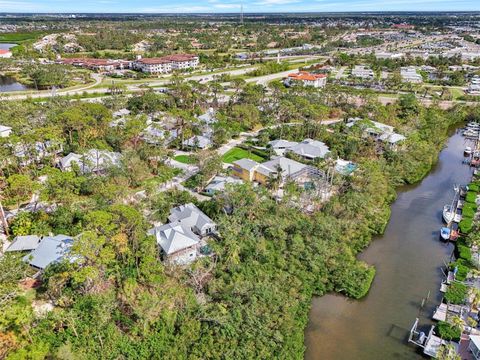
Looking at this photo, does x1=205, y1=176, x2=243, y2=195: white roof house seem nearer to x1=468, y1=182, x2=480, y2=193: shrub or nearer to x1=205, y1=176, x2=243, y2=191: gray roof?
x1=205, y1=176, x2=243, y2=191: gray roof

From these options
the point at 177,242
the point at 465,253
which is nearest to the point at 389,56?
the point at 465,253

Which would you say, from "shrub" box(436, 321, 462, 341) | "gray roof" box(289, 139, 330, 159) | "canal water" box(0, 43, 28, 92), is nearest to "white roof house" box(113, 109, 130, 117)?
"gray roof" box(289, 139, 330, 159)

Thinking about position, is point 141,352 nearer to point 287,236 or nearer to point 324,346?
point 324,346

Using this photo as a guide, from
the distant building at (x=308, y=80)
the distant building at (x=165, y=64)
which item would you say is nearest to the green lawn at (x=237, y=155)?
the distant building at (x=308, y=80)

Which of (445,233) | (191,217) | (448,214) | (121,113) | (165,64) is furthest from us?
(165,64)

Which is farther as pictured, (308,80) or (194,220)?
(308,80)

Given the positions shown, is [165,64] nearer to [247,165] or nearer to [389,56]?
[247,165]

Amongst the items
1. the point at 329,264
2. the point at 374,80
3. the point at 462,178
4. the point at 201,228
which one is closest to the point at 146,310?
the point at 201,228
